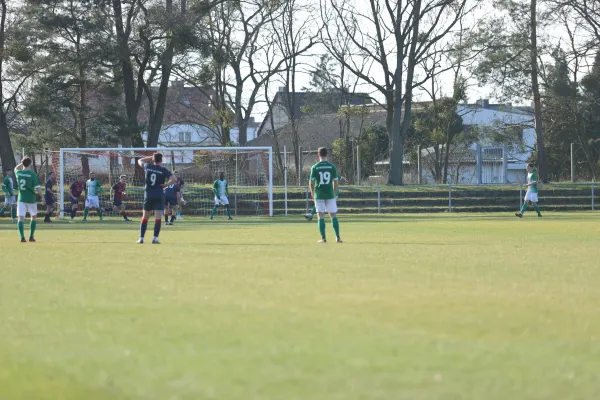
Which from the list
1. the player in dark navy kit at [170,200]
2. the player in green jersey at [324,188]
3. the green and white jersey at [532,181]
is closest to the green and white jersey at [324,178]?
the player in green jersey at [324,188]

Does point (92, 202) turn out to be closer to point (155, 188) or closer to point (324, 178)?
point (155, 188)

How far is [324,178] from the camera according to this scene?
2033 centimetres

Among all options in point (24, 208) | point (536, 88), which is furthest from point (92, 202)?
point (536, 88)

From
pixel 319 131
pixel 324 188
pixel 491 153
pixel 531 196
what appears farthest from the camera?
pixel 319 131

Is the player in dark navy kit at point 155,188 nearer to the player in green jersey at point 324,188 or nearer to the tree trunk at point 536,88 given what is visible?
the player in green jersey at point 324,188

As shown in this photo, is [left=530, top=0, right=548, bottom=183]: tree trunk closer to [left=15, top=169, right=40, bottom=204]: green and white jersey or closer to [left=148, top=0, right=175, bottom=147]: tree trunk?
[left=148, top=0, right=175, bottom=147]: tree trunk

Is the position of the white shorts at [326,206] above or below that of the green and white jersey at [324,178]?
below

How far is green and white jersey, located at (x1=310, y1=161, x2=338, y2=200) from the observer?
20250mm

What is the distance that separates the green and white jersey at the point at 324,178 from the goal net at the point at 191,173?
21.2m

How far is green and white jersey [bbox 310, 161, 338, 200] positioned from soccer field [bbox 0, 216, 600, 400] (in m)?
4.79

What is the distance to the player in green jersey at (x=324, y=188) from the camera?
2025 cm

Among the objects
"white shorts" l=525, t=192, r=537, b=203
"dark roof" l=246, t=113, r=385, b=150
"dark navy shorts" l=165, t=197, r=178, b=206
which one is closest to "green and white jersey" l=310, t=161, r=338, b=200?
"dark navy shorts" l=165, t=197, r=178, b=206

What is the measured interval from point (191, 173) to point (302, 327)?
37.7 metres

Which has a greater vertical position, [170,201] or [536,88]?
[536,88]
